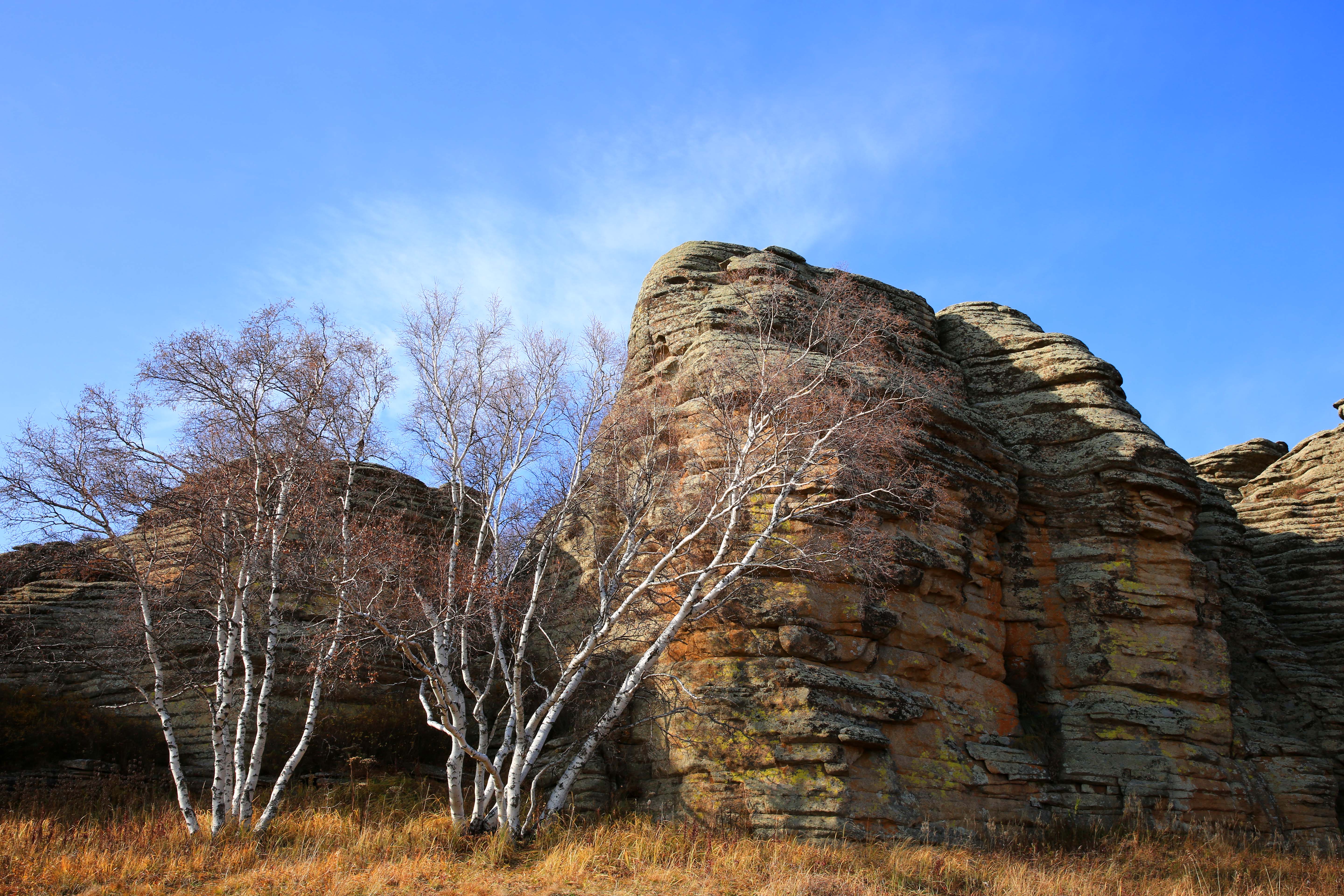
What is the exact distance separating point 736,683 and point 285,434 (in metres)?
9.00

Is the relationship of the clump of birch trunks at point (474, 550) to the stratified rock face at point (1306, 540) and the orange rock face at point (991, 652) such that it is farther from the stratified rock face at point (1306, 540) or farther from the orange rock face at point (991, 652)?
the stratified rock face at point (1306, 540)

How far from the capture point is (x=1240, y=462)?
113ft

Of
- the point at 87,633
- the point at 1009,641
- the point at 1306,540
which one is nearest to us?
the point at 87,633

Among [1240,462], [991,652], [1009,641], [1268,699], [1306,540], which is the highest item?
[1240,462]

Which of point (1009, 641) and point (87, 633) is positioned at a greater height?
point (1009, 641)

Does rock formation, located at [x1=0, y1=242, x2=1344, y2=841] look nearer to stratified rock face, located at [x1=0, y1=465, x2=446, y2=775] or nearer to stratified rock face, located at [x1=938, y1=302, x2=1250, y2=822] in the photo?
stratified rock face, located at [x1=938, y1=302, x2=1250, y2=822]

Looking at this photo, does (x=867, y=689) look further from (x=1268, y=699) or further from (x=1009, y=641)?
(x=1268, y=699)

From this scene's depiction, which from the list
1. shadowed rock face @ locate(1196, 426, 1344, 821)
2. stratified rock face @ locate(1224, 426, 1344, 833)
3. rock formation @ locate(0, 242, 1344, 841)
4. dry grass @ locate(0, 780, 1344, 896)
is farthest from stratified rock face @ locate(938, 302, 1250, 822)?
stratified rock face @ locate(1224, 426, 1344, 833)

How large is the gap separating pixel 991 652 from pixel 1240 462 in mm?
22621

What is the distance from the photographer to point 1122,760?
18.2 metres

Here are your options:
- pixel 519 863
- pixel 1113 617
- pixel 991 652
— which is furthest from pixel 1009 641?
pixel 519 863

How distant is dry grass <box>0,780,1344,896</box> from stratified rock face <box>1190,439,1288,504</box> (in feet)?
73.5

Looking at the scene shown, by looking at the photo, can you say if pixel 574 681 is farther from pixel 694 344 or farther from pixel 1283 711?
pixel 1283 711

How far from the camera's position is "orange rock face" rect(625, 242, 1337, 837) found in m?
14.7
